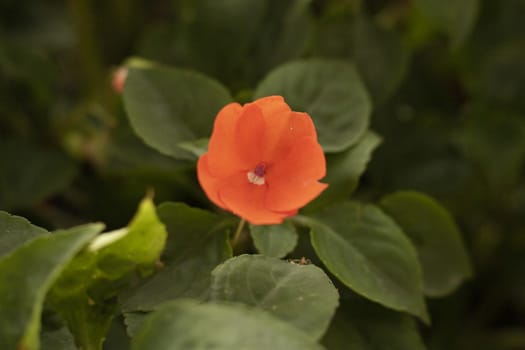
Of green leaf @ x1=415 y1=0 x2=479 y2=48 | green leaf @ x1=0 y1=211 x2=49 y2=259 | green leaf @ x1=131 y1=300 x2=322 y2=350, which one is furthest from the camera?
green leaf @ x1=415 y1=0 x2=479 y2=48

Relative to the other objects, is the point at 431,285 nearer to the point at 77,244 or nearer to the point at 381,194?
the point at 381,194

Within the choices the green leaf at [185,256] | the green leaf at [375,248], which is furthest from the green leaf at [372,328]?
the green leaf at [185,256]

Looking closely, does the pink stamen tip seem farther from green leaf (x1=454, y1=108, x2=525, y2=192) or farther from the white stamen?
green leaf (x1=454, y1=108, x2=525, y2=192)

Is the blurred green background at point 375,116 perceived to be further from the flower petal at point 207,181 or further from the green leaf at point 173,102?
the flower petal at point 207,181

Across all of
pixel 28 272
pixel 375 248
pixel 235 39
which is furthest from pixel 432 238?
pixel 28 272

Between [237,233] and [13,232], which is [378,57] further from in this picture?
[13,232]

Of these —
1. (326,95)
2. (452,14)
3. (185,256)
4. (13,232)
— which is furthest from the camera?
(452,14)

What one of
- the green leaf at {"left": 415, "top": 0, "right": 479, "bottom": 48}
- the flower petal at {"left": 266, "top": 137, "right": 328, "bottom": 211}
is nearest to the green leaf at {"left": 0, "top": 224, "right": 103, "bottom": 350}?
the flower petal at {"left": 266, "top": 137, "right": 328, "bottom": 211}
